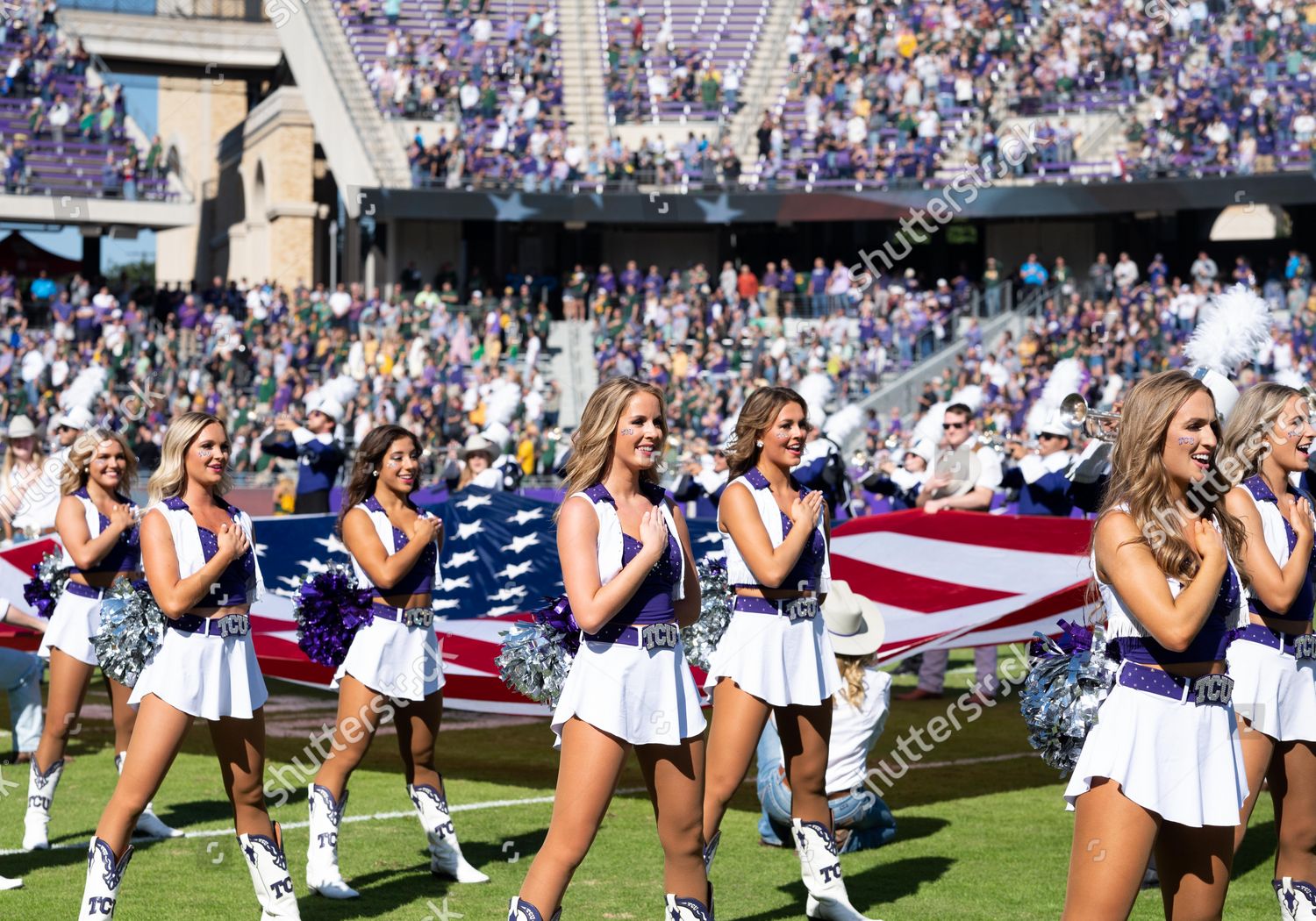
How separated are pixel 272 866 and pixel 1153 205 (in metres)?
22.4

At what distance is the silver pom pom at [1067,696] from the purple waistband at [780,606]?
1165 mm

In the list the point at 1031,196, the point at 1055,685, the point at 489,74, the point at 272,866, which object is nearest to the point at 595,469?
the point at 1055,685

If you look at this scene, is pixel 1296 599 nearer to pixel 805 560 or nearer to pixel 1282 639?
pixel 1282 639

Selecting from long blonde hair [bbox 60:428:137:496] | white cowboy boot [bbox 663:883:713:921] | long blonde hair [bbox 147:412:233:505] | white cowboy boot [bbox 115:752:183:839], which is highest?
long blonde hair [bbox 147:412:233:505]

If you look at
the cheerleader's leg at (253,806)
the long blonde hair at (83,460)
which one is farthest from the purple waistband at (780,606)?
the long blonde hair at (83,460)

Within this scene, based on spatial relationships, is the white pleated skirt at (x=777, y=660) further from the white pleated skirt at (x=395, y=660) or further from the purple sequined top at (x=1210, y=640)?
the purple sequined top at (x=1210, y=640)

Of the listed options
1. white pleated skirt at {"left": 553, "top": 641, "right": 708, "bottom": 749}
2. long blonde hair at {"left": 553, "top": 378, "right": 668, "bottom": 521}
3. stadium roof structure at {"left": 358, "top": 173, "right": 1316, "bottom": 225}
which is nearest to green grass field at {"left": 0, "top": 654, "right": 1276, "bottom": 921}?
white pleated skirt at {"left": 553, "top": 641, "right": 708, "bottom": 749}

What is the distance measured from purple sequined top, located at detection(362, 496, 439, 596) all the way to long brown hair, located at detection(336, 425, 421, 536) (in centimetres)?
5

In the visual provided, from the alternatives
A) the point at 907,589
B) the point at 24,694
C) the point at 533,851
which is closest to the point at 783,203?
the point at 907,589

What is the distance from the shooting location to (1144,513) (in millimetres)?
3477

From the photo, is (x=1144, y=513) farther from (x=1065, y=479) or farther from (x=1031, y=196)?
(x=1031, y=196)

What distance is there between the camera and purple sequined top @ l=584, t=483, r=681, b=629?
13.4ft

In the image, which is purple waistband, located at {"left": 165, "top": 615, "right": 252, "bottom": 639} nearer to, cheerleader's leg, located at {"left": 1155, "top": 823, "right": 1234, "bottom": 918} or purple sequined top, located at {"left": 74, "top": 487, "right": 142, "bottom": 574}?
purple sequined top, located at {"left": 74, "top": 487, "right": 142, "bottom": 574}

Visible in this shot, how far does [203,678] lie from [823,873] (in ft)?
6.25
